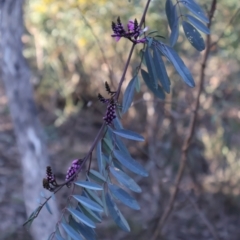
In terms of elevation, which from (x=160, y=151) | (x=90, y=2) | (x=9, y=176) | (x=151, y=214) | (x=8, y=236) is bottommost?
(x=151, y=214)

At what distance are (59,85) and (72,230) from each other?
20.1ft

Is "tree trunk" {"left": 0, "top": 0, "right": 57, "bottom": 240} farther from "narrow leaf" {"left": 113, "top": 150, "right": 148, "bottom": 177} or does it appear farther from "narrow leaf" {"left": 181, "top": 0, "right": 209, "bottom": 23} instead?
"narrow leaf" {"left": 113, "top": 150, "right": 148, "bottom": 177}

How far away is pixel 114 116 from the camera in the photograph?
4.34ft

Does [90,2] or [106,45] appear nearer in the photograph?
[90,2]

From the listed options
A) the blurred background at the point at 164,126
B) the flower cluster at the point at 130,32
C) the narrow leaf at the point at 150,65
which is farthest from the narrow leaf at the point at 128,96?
the blurred background at the point at 164,126

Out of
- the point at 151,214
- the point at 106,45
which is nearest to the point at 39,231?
the point at 151,214

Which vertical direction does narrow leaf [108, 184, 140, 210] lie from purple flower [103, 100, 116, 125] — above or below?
below

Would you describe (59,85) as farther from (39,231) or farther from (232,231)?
(39,231)

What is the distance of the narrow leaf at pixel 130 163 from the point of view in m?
1.31

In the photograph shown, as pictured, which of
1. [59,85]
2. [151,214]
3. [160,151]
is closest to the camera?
[151,214]

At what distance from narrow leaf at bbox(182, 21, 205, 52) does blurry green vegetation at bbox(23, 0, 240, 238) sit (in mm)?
1964

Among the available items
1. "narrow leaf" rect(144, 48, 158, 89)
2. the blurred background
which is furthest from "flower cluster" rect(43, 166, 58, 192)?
the blurred background

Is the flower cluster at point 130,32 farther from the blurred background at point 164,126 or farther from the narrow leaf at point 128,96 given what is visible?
the blurred background at point 164,126

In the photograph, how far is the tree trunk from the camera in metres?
3.17
